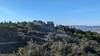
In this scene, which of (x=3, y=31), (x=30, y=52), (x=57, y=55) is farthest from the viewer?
(x=3, y=31)

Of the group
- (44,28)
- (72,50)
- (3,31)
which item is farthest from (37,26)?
(72,50)

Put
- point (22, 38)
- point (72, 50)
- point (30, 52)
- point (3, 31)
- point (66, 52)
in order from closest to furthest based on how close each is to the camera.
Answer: point (30, 52), point (66, 52), point (72, 50), point (22, 38), point (3, 31)

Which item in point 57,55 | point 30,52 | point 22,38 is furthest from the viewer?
point 22,38

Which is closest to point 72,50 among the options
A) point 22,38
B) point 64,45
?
point 64,45

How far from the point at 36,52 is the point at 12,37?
31180 millimetres

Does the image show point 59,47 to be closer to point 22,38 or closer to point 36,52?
point 36,52

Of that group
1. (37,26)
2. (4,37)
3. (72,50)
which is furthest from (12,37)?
(72,50)

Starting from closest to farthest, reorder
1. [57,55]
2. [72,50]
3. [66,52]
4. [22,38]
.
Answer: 1. [57,55]
2. [66,52]
3. [72,50]
4. [22,38]

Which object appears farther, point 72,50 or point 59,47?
point 72,50

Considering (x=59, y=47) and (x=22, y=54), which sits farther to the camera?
(x=59, y=47)

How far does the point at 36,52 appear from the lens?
1032 centimetres

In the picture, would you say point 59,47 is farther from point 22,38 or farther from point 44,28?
point 44,28

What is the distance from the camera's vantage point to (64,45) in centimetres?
1224

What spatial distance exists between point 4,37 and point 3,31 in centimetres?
171
